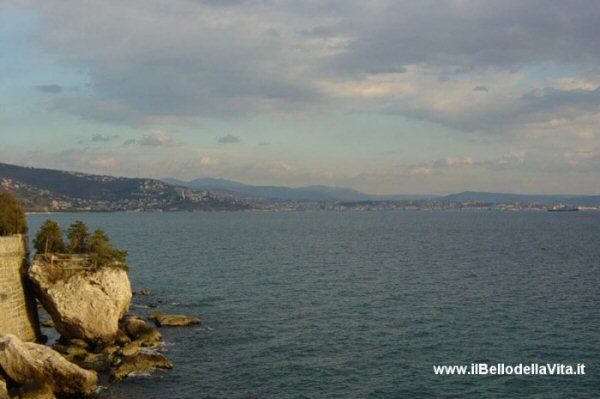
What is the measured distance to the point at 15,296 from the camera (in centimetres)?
4303

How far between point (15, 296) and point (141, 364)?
12675 millimetres

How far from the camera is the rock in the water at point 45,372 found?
113ft

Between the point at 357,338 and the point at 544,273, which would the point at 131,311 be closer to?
the point at 357,338

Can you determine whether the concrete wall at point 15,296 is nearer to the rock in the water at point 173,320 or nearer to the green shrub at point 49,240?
the green shrub at point 49,240

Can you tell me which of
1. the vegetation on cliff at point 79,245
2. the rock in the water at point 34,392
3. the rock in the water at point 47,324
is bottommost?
the rock in the water at point 47,324

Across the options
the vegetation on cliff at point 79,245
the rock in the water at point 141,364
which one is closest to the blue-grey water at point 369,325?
the rock in the water at point 141,364

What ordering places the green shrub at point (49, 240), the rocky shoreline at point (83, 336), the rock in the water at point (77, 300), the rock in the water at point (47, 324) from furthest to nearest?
the rock in the water at point (47, 324) < the green shrub at point (49, 240) < the rock in the water at point (77, 300) < the rocky shoreline at point (83, 336)

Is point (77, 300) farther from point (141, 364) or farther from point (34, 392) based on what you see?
point (34, 392)

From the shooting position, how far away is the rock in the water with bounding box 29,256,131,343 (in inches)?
1754

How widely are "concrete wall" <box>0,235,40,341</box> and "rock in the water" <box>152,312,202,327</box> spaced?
418 inches

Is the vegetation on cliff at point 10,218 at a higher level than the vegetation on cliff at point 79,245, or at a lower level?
higher

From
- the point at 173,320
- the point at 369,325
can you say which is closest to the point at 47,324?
the point at 173,320

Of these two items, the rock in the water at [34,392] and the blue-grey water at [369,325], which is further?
the blue-grey water at [369,325]

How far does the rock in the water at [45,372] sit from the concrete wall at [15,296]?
20.2 feet
